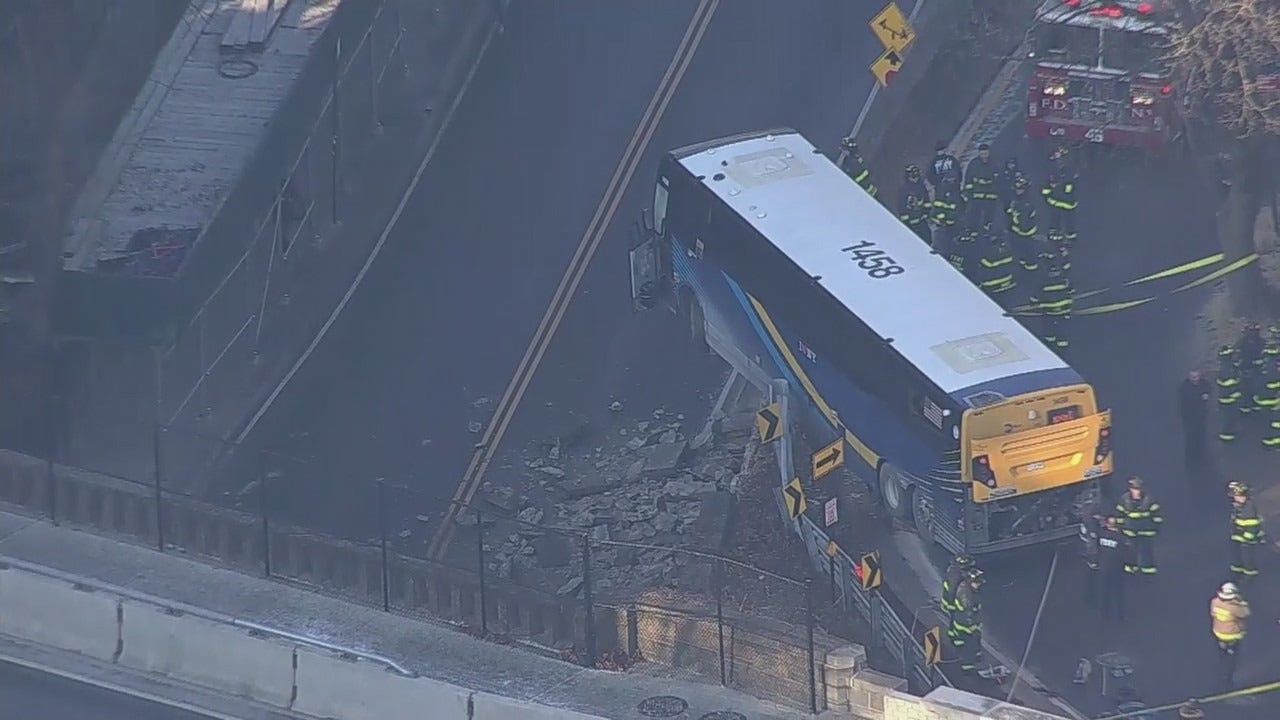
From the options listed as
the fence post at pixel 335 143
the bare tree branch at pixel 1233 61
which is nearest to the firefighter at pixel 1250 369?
the bare tree branch at pixel 1233 61

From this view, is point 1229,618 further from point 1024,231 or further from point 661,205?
point 661,205

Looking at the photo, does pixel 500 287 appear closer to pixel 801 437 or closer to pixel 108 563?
pixel 801 437

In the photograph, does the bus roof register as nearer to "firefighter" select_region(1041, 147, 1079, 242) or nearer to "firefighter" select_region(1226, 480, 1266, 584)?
"firefighter" select_region(1226, 480, 1266, 584)

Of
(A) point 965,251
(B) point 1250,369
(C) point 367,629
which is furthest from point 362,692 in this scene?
(A) point 965,251

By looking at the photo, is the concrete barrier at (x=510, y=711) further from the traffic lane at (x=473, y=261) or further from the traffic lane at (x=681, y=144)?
the traffic lane at (x=681, y=144)

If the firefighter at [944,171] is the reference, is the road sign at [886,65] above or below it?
above

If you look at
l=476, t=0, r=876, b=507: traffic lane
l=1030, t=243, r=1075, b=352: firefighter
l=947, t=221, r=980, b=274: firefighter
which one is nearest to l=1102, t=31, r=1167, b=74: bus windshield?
l=476, t=0, r=876, b=507: traffic lane

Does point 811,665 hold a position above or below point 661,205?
below
